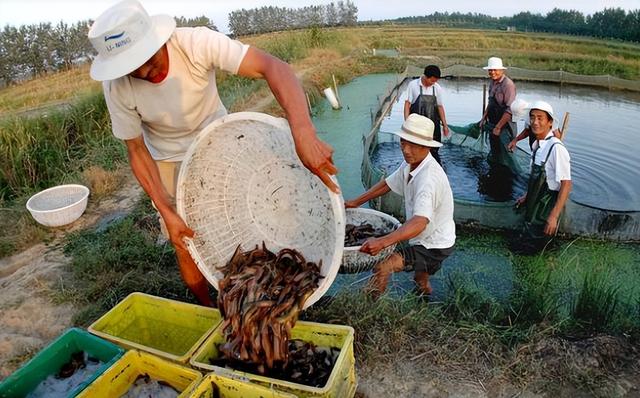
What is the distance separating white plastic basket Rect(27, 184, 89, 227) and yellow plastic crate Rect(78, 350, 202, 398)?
11.7 ft

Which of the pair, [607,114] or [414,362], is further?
[607,114]

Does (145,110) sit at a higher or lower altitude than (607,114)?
higher

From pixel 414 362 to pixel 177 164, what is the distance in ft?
7.78

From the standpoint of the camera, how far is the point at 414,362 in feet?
10.8

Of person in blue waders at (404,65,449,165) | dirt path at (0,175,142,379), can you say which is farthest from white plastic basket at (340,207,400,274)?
person in blue waders at (404,65,449,165)

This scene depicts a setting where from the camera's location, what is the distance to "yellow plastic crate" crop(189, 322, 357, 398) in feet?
7.85

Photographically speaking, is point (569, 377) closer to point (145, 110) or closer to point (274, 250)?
point (274, 250)

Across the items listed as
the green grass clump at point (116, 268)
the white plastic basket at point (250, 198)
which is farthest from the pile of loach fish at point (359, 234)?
the green grass clump at point (116, 268)

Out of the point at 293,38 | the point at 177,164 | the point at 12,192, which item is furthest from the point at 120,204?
the point at 293,38

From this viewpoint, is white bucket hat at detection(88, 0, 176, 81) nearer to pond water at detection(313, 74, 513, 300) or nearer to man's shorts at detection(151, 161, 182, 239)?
man's shorts at detection(151, 161, 182, 239)

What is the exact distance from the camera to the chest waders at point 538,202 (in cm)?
502

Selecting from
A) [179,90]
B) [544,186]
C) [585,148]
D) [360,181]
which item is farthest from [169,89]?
[585,148]

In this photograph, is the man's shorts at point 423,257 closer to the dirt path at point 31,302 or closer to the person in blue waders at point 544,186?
the person in blue waders at point 544,186

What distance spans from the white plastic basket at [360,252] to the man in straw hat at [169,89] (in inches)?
51.6
